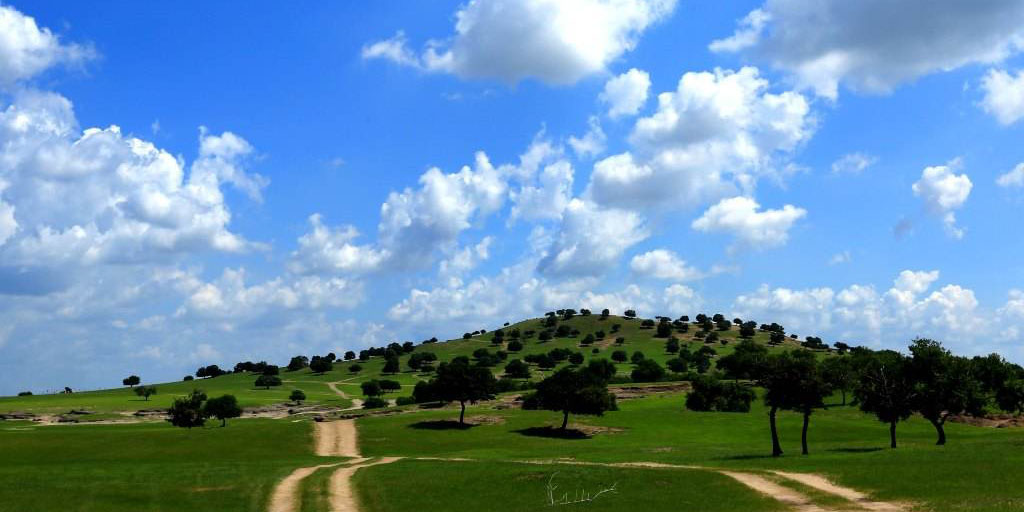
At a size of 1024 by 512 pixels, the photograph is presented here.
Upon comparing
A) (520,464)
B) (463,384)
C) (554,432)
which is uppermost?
(463,384)

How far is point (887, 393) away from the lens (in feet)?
234

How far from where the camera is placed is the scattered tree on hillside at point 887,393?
231 feet

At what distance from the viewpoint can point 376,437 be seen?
9069 centimetres

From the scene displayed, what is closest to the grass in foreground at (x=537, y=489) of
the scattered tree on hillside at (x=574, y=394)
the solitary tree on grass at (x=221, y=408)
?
the scattered tree on hillside at (x=574, y=394)

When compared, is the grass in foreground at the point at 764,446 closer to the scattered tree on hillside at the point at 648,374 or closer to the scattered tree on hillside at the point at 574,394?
the scattered tree on hillside at the point at 574,394

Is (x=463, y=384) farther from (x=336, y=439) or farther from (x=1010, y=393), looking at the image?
(x=1010, y=393)

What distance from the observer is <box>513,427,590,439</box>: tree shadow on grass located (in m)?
90.9

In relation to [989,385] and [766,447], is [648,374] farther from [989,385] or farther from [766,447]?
[766,447]

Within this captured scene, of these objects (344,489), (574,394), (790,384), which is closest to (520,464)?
(344,489)

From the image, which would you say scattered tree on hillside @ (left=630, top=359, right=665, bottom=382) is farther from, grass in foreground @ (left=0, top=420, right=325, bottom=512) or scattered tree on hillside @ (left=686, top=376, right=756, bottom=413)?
grass in foreground @ (left=0, top=420, right=325, bottom=512)

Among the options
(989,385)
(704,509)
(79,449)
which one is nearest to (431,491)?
(704,509)

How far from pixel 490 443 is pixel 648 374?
9824 centimetres

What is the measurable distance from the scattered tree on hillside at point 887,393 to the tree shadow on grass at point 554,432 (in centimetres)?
3319

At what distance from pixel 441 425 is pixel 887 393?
55.9 meters
